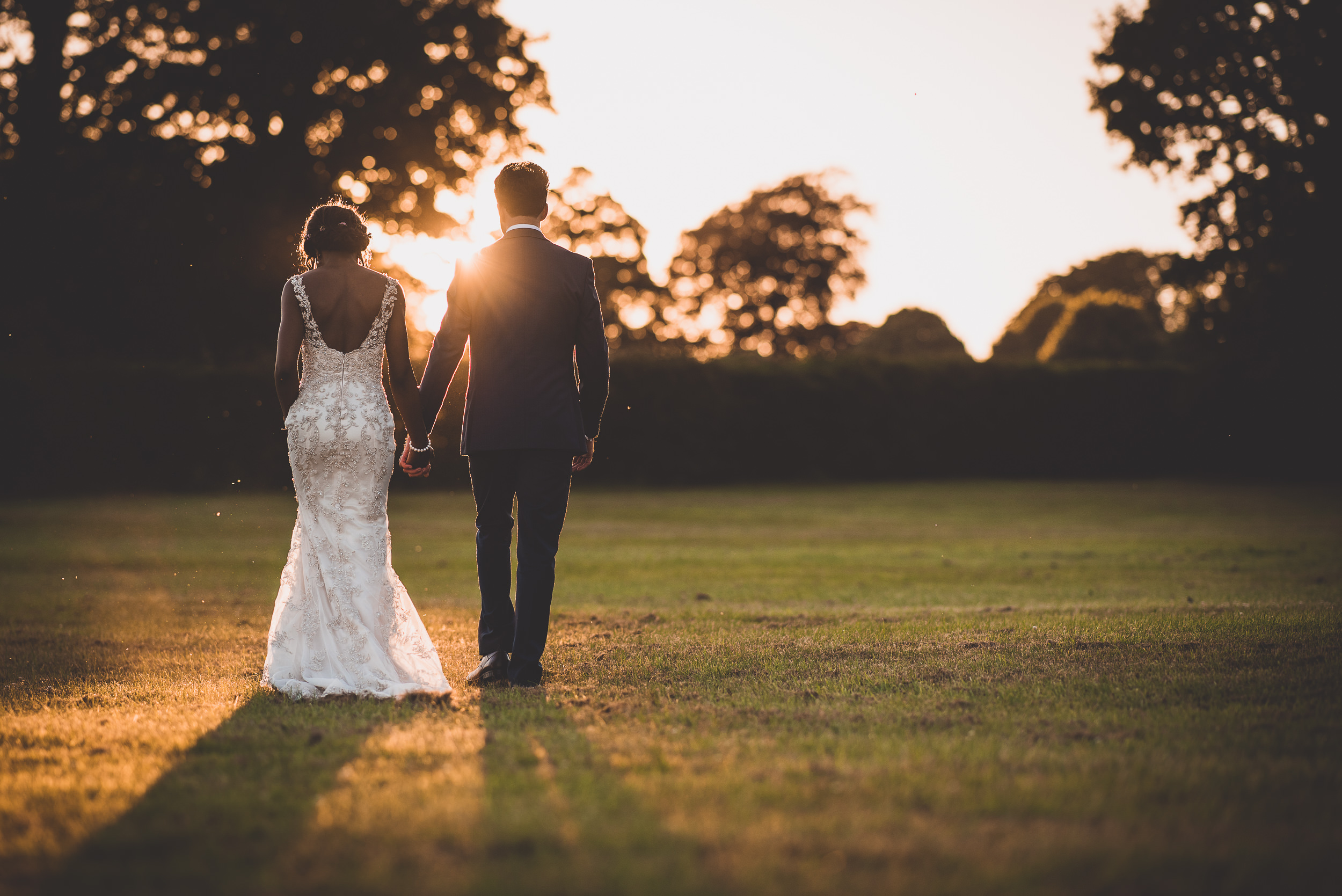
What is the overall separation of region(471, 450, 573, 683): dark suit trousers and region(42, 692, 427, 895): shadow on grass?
0.82 m

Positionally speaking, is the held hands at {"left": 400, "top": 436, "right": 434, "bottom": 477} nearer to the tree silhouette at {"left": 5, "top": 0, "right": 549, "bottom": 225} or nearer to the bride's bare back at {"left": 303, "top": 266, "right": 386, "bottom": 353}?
the bride's bare back at {"left": 303, "top": 266, "right": 386, "bottom": 353}

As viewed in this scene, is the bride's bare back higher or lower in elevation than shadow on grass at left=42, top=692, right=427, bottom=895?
higher

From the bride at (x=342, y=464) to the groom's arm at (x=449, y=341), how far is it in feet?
0.53

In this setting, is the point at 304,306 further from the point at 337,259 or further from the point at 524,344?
the point at 524,344

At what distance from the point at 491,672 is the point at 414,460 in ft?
3.86

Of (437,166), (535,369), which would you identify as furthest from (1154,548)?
(437,166)

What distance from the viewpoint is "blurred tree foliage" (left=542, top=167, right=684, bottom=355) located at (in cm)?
3941

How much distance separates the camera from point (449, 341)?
16.7ft

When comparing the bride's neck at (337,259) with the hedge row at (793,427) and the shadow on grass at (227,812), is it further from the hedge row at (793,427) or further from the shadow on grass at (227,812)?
the hedge row at (793,427)

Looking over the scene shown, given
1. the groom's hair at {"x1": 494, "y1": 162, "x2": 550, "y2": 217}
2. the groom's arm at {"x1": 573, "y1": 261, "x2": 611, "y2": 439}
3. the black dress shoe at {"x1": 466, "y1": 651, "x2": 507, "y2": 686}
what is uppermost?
the groom's hair at {"x1": 494, "y1": 162, "x2": 550, "y2": 217}

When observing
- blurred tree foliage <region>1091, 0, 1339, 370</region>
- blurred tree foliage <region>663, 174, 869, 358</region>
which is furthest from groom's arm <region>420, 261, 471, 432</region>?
blurred tree foliage <region>663, 174, 869, 358</region>

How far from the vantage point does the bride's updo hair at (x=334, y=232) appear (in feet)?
16.7

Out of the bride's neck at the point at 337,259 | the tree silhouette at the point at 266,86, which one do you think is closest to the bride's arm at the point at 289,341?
the bride's neck at the point at 337,259

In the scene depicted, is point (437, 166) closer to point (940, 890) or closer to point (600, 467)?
point (600, 467)
